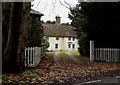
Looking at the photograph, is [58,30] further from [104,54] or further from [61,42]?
[104,54]

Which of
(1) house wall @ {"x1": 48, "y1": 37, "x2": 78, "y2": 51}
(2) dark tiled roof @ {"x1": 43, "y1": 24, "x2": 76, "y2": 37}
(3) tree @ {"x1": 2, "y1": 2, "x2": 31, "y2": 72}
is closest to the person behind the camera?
(3) tree @ {"x1": 2, "y1": 2, "x2": 31, "y2": 72}

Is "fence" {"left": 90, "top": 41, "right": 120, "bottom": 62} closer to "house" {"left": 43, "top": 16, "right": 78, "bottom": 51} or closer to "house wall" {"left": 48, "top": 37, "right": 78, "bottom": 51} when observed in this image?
"house" {"left": 43, "top": 16, "right": 78, "bottom": 51}

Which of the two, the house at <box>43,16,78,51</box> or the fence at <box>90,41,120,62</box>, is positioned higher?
the house at <box>43,16,78,51</box>

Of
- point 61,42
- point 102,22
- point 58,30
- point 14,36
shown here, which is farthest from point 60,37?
point 14,36

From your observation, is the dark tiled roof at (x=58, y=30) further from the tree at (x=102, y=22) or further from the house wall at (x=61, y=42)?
the tree at (x=102, y=22)

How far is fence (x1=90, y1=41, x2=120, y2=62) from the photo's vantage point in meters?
24.7

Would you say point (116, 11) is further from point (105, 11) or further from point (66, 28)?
point (66, 28)

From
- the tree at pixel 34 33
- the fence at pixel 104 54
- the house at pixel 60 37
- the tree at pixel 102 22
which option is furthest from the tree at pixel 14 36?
the house at pixel 60 37

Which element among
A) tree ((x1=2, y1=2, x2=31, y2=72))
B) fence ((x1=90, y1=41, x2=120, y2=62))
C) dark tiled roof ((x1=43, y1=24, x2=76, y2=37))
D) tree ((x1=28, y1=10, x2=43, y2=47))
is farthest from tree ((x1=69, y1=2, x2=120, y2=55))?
dark tiled roof ((x1=43, y1=24, x2=76, y2=37))

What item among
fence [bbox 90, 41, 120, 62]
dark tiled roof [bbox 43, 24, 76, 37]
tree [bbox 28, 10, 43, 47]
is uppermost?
dark tiled roof [bbox 43, 24, 76, 37]

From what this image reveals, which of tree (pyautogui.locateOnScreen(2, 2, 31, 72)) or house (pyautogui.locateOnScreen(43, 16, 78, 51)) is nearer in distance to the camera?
tree (pyautogui.locateOnScreen(2, 2, 31, 72))

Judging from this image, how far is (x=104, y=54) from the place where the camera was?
25156 mm

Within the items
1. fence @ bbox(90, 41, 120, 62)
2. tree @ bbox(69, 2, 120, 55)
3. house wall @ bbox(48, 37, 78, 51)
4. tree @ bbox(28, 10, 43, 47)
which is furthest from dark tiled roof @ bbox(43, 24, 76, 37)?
fence @ bbox(90, 41, 120, 62)

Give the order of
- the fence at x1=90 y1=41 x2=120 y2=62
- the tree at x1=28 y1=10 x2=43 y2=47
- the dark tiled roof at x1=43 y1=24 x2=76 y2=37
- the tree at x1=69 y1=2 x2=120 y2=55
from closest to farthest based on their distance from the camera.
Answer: the tree at x1=28 y1=10 x2=43 y2=47 < the fence at x1=90 y1=41 x2=120 y2=62 < the tree at x1=69 y1=2 x2=120 y2=55 < the dark tiled roof at x1=43 y1=24 x2=76 y2=37
